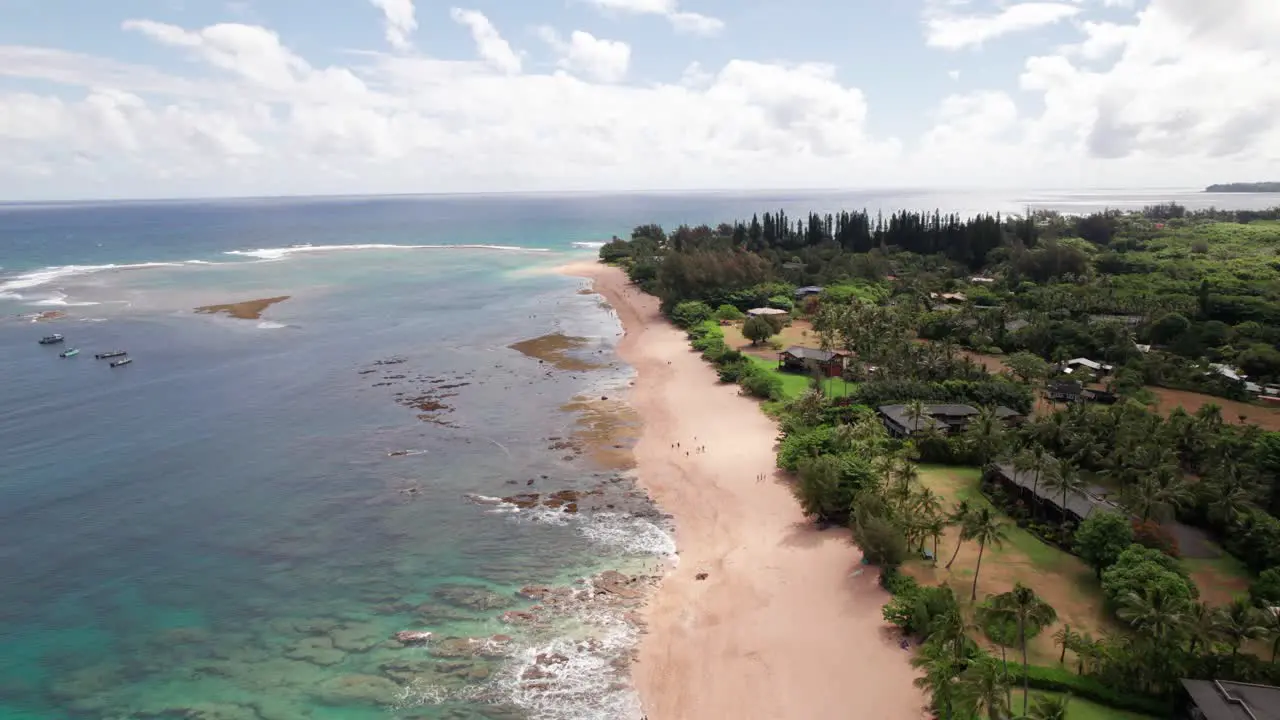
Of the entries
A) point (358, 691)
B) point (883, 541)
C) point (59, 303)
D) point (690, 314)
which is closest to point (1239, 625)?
point (883, 541)

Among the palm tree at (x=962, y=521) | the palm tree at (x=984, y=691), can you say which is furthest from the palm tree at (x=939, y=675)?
the palm tree at (x=962, y=521)

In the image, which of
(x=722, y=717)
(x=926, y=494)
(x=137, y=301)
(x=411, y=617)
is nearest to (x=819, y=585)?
(x=926, y=494)

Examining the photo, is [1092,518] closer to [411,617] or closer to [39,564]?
[411,617]

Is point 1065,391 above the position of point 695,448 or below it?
above

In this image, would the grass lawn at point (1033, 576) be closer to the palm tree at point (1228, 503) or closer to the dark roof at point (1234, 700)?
the dark roof at point (1234, 700)

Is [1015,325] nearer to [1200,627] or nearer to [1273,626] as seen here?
[1273,626]
